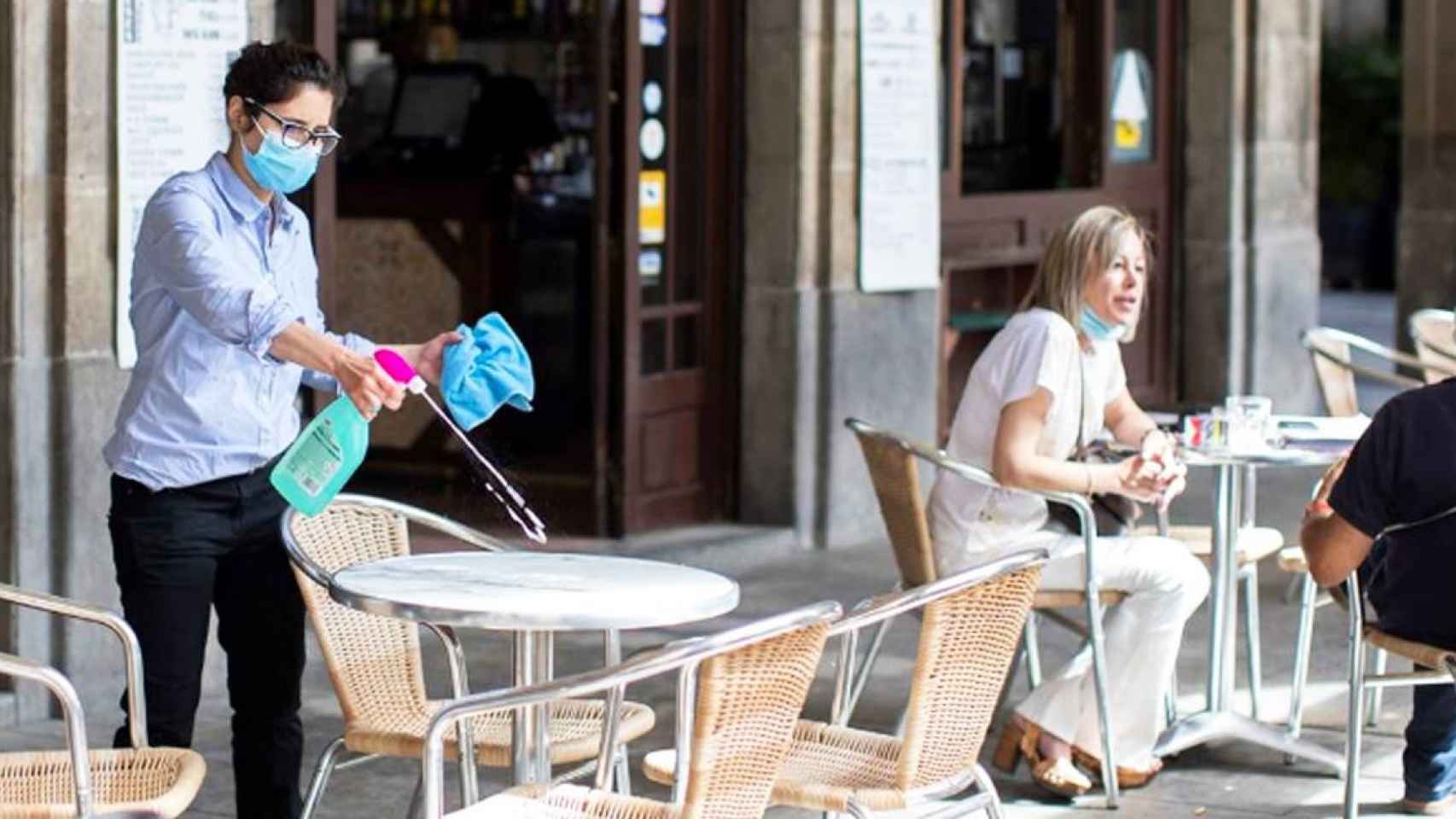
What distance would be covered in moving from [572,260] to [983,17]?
1.95 metres

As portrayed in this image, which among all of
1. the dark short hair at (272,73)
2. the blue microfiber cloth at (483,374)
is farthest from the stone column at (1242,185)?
the blue microfiber cloth at (483,374)

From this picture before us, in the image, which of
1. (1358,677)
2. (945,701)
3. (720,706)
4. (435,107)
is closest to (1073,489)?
(1358,677)

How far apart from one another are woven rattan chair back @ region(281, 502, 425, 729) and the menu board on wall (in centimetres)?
471

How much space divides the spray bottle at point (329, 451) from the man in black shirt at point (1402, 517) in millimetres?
1889

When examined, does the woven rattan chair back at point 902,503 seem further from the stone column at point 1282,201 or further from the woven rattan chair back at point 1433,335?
the stone column at point 1282,201

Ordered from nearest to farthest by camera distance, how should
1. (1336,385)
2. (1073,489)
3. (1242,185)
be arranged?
(1073,489) < (1336,385) < (1242,185)

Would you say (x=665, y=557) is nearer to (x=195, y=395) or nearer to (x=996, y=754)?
(x=996, y=754)

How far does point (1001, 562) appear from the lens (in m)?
4.81

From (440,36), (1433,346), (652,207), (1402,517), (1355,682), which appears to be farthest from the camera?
(440,36)

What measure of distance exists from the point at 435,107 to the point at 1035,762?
6030 millimetres

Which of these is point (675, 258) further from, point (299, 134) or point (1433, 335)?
point (299, 134)

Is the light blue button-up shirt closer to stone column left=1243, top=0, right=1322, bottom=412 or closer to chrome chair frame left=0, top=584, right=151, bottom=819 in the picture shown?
chrome chair frame left=0, top=584, right=151, bottom=819

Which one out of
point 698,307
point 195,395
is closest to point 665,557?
point 698,307

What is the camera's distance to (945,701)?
4855 mm
